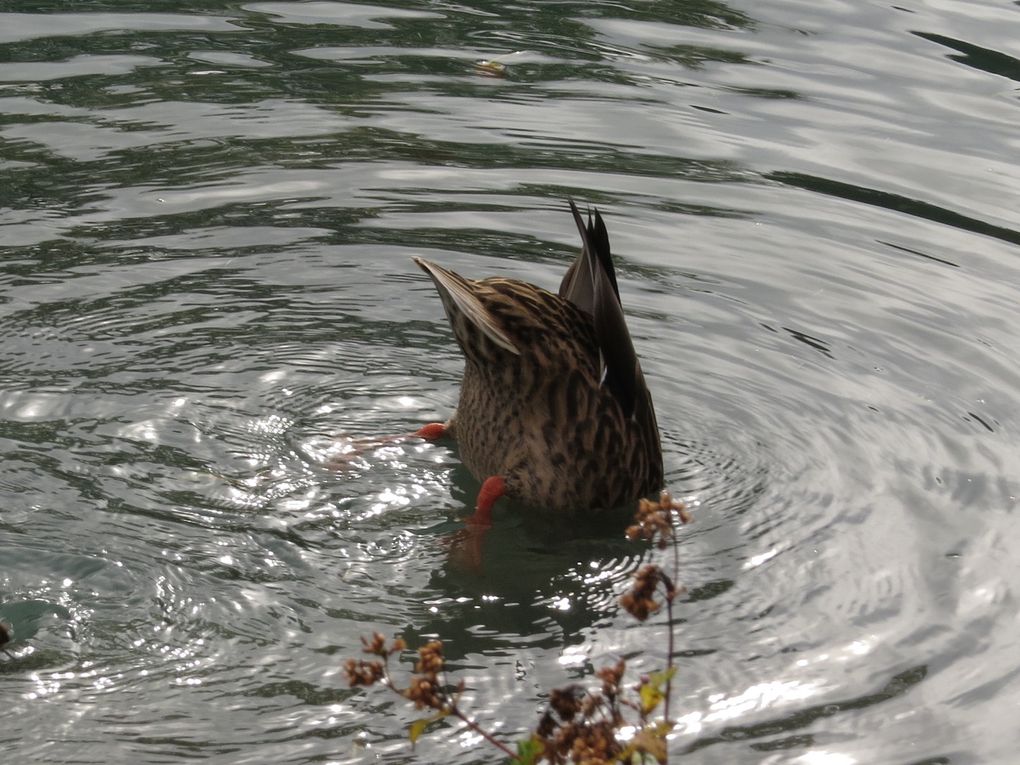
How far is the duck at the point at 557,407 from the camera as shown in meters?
5.21

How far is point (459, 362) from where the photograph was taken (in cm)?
639

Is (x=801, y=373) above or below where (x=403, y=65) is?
below

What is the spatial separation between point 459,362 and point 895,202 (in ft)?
10.3

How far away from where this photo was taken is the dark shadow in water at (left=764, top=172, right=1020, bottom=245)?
25.8ft

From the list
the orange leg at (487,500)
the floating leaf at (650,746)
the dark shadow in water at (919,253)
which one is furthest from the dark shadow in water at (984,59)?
the floating leaf at (650,746)

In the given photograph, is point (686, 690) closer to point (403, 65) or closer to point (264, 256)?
point (264, 256)

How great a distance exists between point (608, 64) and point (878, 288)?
342cm

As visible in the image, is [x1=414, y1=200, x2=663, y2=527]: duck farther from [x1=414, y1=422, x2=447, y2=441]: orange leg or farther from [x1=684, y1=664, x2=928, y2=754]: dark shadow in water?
[x1=684, y1=664, x2=928, y2=754]: dark shadow in water

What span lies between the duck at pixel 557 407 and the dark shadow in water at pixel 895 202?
3205 mm

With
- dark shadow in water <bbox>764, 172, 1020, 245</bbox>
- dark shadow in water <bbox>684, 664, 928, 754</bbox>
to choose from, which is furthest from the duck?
dark shadow in water <bbox>764, 172, 1020, 245</bbox>

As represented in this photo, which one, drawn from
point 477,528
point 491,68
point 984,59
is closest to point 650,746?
point 477,528

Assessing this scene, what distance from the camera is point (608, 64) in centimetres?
995

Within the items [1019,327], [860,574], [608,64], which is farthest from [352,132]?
[860,574]

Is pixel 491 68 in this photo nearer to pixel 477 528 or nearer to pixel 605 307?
pixel 605 307
